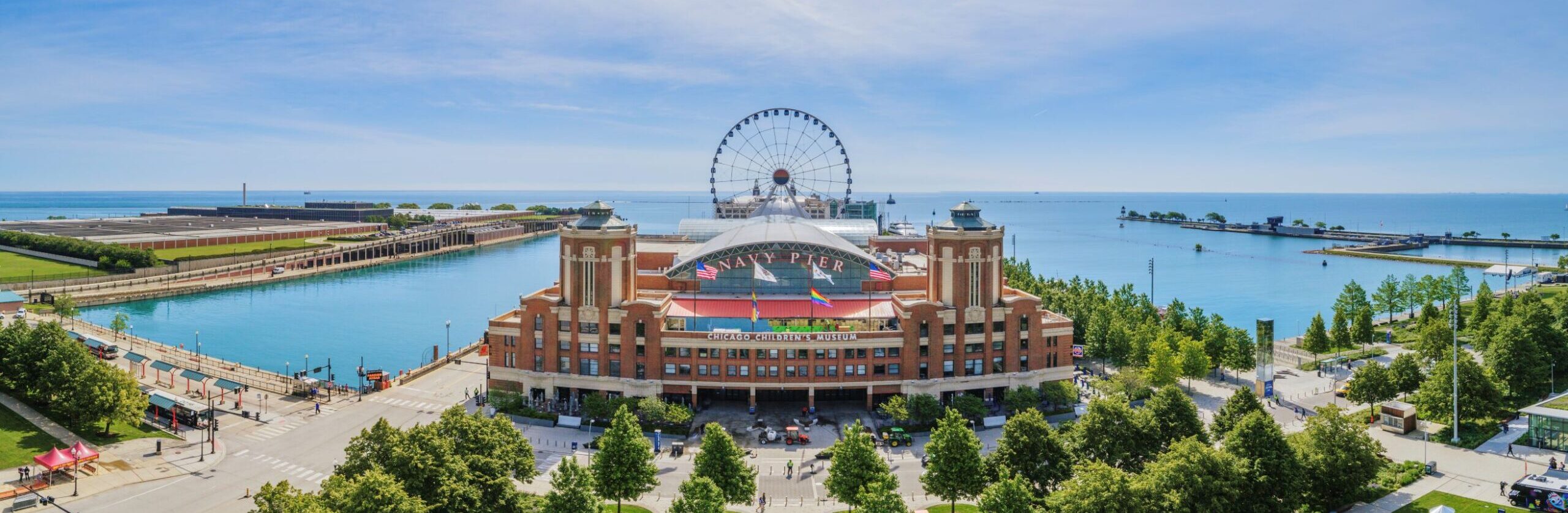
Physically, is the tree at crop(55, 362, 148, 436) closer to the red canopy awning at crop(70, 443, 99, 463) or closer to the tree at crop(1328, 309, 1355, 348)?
the red canopy awning at crop(70, 443, 99, 463)

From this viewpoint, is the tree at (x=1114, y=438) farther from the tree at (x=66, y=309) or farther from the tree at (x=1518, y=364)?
the tree at (x=66, y=309)

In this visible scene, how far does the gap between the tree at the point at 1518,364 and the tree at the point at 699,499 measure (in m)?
67.5

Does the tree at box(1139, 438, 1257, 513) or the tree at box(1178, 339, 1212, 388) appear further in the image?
the tree at box(1178, 339, 1212, 388)

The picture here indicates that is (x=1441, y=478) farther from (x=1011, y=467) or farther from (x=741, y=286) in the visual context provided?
(x=741, y=286)

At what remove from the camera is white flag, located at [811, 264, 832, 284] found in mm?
87600

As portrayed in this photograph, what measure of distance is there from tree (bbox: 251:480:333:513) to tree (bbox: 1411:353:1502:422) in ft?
243

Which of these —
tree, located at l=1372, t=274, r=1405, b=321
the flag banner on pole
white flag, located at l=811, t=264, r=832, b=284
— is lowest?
tree, located at l=1372, t=274, r=1405, b=321

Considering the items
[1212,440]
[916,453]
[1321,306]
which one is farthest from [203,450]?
[1321,306]

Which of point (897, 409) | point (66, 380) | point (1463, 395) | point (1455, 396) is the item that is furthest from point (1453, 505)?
point (66, 380)

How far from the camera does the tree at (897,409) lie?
2756 inches

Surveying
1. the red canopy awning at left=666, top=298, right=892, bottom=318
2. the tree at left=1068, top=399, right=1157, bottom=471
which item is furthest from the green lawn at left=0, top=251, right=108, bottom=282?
the tree at left=1068, top=399, right=1157, bottom=471

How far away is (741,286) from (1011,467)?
44.5 metres

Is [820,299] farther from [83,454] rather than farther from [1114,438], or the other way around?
[83,454]

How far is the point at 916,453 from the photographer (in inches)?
2579
